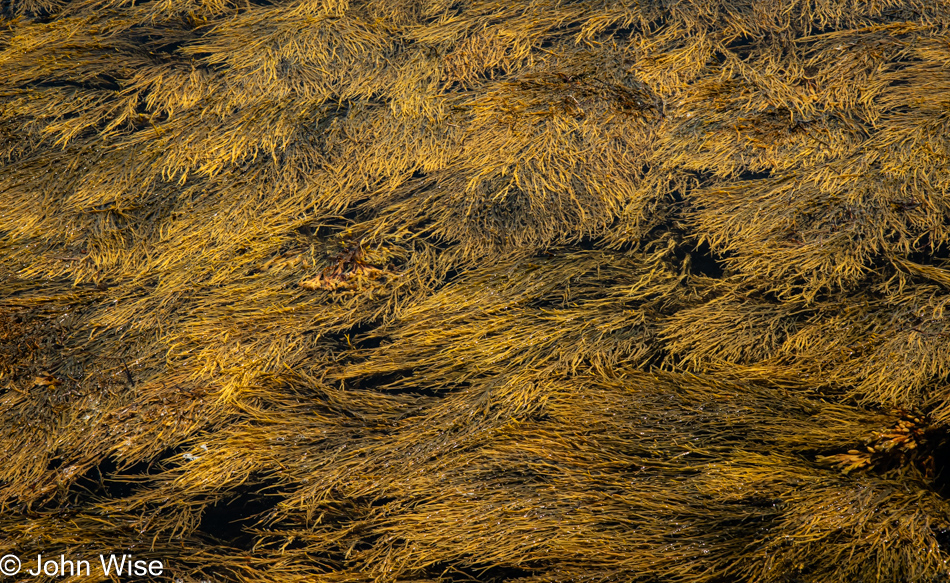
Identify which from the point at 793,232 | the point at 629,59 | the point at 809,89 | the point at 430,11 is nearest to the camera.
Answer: the point at 793,232

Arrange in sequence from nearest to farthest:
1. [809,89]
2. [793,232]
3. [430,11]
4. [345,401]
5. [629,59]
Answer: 1. [345,401]
2. [793,232]
3. [809,89]
4. [629,59]
5. [430,11]

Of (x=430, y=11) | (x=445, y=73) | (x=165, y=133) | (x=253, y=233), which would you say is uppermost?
(x=430, y=11)

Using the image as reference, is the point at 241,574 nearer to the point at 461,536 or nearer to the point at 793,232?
the point at 461,536

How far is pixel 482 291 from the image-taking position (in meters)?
2.00

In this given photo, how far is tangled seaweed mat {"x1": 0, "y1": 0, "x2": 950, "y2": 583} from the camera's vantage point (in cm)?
150

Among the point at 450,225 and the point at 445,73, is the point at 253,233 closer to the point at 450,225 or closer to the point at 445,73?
the point at 450,225

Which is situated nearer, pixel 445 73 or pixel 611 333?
pixel 611 333

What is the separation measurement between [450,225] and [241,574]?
4.15 ft

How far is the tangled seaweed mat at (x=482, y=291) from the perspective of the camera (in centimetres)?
150

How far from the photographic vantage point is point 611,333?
72.5 inches

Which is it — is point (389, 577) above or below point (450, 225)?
below

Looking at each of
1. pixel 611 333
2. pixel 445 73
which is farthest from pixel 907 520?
pixel 445 73

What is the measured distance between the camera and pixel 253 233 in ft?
7.17

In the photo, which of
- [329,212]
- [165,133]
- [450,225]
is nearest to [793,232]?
[450,225]
